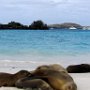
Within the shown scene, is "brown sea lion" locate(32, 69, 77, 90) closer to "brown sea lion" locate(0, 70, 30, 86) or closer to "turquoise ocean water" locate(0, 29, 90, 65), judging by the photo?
"brown sea lion" locate(0, 70, 30, 86)

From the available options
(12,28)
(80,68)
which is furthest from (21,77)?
(12,28)

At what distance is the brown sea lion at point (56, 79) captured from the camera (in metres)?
7.23

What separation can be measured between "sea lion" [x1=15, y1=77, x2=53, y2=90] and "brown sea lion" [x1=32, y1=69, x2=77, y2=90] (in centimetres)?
15

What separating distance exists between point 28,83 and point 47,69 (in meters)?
0.60

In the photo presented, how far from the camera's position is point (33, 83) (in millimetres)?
7281

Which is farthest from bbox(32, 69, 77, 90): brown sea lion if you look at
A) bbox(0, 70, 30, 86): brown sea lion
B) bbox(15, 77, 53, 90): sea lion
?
bbox(0, 70, 30, 86): brown sea lion

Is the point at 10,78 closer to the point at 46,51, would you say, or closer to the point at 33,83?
the point at 33,83

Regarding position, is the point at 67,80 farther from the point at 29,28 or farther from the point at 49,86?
the point at 29,28

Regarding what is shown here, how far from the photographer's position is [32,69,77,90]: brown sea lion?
7.23 m

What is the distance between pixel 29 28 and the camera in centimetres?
8619

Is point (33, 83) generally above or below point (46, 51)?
above

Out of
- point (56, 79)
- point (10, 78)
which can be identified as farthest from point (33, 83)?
point (10, 78)

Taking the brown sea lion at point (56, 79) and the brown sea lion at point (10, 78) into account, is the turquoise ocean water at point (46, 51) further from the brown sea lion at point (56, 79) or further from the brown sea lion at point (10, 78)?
the brown sea lion at point (56, 79)

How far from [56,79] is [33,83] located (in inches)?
17.2
